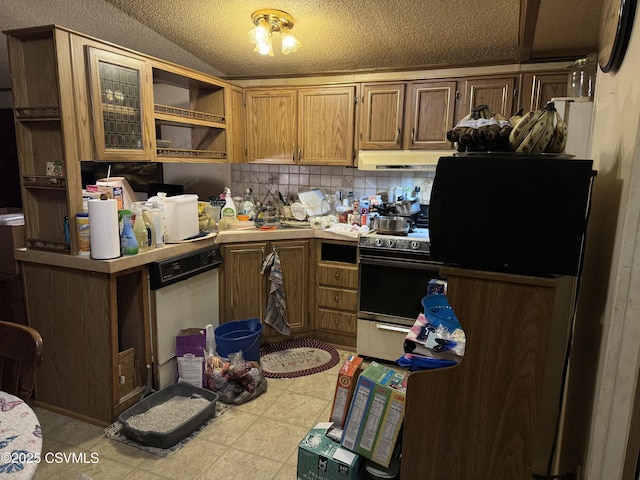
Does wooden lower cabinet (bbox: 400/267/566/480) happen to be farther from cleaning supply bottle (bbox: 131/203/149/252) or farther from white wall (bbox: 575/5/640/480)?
cleaning supply bottle (bbox: 131/203/149/252)

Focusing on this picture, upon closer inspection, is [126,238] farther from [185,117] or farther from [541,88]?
[541,88]

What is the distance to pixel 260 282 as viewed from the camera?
3.10 metres

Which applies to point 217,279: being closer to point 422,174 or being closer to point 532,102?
point 422,174

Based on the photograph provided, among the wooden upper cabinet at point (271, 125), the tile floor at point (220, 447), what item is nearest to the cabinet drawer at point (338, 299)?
the tile floor at point (220, 447)

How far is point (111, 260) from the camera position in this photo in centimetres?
210

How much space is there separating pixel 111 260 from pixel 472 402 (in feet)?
5.93

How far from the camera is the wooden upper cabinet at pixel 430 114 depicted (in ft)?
10.1

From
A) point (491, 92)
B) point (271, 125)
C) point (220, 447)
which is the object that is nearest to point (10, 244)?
point (220, 447)

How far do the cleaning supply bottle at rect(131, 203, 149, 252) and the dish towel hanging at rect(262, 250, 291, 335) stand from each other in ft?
3.08

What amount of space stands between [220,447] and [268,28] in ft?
7.79

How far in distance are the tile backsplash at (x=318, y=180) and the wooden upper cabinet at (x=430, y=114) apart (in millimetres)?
343

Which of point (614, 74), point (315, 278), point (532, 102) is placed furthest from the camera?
point (315, 278)

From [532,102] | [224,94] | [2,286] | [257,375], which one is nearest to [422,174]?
[532,102]

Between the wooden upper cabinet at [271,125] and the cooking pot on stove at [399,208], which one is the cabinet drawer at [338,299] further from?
the wooden upper cabinet at [271,125]
